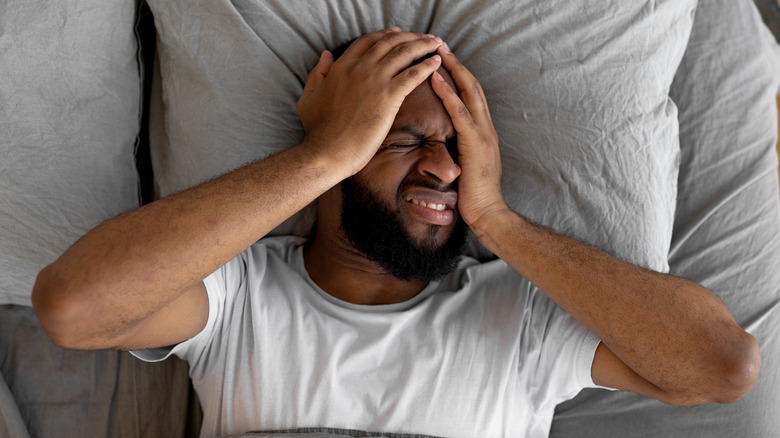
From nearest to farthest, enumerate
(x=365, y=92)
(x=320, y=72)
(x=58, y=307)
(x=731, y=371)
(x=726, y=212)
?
(x=58, y=307) < (x=731, y=371) < (x=365, y=92) < (x=320, y=72) < (x=726, y=212)

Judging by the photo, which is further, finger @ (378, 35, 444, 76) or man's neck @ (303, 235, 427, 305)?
man's neck @ (303, 235, 427, 305)

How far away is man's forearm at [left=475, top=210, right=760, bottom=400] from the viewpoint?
117 centimetres

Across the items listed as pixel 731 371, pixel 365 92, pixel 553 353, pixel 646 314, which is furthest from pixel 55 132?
Result: pixel 731 371

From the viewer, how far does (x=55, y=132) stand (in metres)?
1.39

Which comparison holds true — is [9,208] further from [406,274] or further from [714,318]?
[714,318]

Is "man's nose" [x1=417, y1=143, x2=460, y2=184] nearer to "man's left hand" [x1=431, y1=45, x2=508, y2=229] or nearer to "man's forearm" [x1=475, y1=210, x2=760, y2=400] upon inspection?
"man's left hand" [x1=431, y1=45, x2=508, y2=229]

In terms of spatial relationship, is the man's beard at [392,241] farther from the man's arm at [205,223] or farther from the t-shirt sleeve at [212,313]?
the t-shirt sleeve at [212,313]

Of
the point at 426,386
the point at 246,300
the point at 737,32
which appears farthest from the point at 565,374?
the point at 737,32

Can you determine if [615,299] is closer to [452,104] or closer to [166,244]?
[452,104]

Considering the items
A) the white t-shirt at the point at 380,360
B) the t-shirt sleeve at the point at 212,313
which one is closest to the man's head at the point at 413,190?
the white t-shirt at the point at 380,360

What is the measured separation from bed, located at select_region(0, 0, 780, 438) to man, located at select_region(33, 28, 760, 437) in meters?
0.11

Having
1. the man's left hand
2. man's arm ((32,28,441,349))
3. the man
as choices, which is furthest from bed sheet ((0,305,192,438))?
the man's left hand

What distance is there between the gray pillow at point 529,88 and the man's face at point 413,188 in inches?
→ 7.3

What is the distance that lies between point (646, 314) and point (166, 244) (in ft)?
2.55
